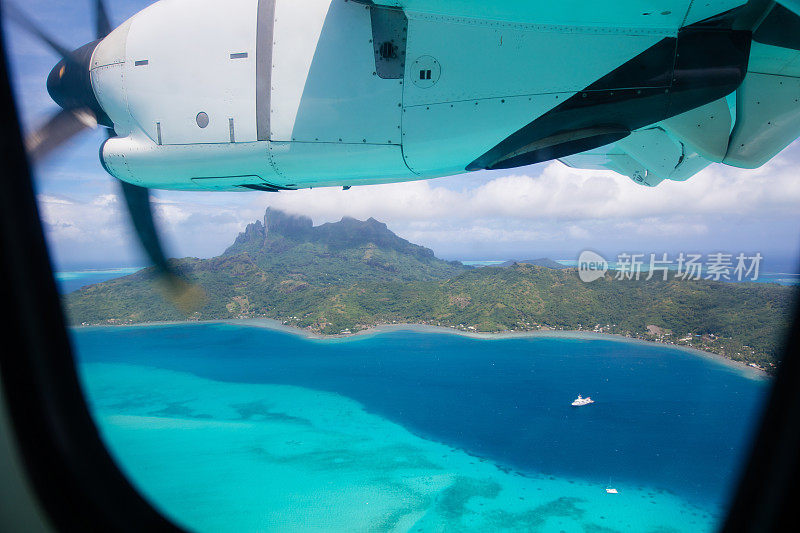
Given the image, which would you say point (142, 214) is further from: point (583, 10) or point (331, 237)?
point (331, 237)

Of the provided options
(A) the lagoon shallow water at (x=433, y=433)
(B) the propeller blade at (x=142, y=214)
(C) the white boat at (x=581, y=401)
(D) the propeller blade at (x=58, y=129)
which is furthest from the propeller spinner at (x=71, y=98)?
(C) the white boat at (x=581, y=401)

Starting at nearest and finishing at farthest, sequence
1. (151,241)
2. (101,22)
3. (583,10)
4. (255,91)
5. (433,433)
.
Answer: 1. (583,10)
2. (255,91)
3. (101,22)
4. (151,241)
5. (433,433)

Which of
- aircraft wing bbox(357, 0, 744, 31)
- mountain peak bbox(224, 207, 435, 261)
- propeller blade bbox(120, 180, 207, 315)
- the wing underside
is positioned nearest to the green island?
mountain peak bbox(224, 207, 435, 261)

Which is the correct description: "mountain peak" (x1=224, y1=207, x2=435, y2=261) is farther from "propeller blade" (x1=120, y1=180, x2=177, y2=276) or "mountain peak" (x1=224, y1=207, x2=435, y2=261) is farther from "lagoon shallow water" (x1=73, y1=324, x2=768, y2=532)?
"propeller blade" (x1=120, y1=180, x2=177, y2=276)

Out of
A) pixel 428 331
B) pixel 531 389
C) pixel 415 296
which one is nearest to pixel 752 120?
pixel 531 389

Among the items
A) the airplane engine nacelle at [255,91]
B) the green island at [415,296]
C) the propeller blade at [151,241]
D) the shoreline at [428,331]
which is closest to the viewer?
the airplane engine nacelle at [255,91]

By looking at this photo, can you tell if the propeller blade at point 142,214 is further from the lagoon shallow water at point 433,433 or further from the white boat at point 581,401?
the white boat at point 581,401
